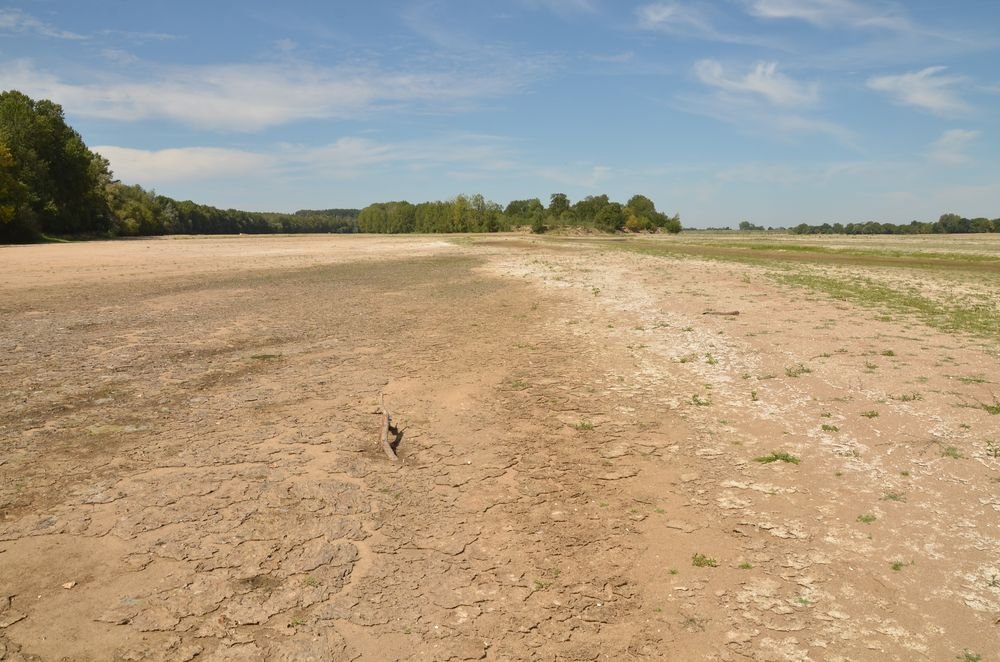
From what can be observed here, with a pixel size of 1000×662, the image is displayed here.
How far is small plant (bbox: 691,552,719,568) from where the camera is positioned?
4.88m

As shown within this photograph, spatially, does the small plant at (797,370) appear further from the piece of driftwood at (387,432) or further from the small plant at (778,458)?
the piece of driftwood at (387,432)

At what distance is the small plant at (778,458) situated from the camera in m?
6.80

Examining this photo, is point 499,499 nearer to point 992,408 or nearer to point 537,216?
point 992,408

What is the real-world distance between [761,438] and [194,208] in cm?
15878

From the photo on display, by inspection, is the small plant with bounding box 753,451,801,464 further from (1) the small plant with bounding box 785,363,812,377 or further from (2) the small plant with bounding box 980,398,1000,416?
(1) the small plant with bounding box 785,363,812,377

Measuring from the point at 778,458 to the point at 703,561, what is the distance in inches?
98.9

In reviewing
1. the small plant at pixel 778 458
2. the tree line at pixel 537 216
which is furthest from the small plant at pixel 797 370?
the tree line at pixel 537 216

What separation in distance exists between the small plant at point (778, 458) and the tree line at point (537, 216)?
122 metres

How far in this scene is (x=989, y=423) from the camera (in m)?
7.66

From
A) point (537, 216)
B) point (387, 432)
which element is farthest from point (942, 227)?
point (387, 432)

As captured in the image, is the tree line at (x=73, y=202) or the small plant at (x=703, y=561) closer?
the small plant at (x=703, y=561)

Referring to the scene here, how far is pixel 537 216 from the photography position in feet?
439

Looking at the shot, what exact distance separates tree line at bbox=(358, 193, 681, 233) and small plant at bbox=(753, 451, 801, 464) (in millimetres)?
122356

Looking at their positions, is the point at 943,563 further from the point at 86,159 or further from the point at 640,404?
the point at 86,159
